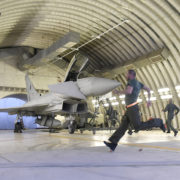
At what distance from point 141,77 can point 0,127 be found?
19.1 m

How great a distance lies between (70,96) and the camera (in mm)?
8438

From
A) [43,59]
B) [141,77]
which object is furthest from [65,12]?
[141,77]

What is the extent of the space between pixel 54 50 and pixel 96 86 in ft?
29.2

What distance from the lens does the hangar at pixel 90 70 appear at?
4.48 m

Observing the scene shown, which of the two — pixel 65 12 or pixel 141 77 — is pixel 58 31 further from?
pixel 141 77

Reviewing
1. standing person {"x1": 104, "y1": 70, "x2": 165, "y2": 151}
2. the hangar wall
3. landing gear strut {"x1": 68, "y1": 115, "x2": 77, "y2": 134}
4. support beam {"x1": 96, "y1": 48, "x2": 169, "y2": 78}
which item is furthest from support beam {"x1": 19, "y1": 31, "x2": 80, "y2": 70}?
standing person {"x1": 104, "y1": 70, "x2": 165, "y2": 151}

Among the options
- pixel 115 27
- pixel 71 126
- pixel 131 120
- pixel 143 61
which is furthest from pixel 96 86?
pixel 143 61

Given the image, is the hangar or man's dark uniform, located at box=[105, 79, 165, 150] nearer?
man's dark uniform, located at box=[105, 79, 165, 150]

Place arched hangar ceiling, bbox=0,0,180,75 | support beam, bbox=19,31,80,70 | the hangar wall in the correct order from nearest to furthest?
arched hangar ceiling, bbox=0,0,180,75, support beam, bbox=19,31,80,70, the hangar wall

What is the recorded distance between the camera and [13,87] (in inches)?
869

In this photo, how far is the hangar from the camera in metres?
4.48

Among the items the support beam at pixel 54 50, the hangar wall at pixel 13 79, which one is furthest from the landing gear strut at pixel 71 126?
the hangar wall at pixel 13 79

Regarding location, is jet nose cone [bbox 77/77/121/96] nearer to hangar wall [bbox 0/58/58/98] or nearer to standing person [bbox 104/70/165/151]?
standing person [bbox 104/70/165/151]

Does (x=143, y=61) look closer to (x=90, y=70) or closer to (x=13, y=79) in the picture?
(x=90, y=70)
